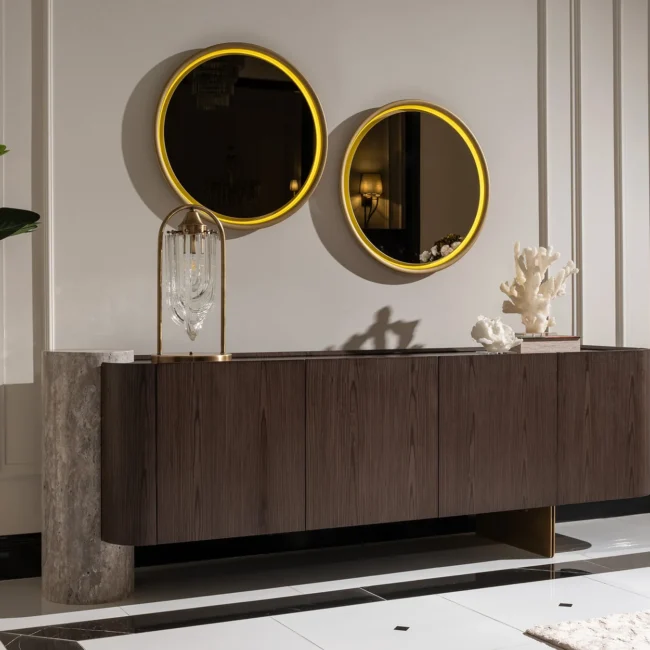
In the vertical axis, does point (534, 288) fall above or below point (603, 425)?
above

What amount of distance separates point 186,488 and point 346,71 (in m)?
1.93

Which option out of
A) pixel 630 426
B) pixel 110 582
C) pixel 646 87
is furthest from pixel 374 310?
pixel 646 87

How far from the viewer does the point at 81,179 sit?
3.53m

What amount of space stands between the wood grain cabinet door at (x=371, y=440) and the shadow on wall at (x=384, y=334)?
0.60 m

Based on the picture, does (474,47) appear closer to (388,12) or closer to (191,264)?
(388,12)

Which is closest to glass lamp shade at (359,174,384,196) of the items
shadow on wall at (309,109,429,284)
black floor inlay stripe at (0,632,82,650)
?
shadow on wall at (309,109,429,284)

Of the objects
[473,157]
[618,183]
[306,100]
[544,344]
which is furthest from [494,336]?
Result: [618,183]

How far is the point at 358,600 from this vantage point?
3.13 meters

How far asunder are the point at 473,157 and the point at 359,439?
155 cm

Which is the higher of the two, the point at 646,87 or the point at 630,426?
the point at 646,87

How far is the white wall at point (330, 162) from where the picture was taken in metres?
3.47

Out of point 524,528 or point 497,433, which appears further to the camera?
point 524,528

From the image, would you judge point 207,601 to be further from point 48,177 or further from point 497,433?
point 48,177

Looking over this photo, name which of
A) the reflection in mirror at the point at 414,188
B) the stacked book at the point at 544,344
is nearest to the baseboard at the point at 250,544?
the stacked book at the point at 544,344
